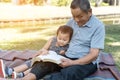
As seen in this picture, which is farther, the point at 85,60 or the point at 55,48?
the point at 55,48

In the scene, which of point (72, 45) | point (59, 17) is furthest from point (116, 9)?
point (72, 45)

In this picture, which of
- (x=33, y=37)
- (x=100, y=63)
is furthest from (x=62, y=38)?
(x=33, y=37)

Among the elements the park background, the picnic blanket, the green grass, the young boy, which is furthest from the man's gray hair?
the park background

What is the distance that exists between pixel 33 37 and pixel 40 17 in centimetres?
81

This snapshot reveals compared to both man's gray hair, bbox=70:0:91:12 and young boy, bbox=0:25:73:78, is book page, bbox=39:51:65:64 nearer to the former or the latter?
young boy, bbox=0:25:73:78

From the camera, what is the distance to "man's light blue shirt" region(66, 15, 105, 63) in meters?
2.91

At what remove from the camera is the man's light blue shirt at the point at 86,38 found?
291 cm

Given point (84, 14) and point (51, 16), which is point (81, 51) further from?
point (51, 16)

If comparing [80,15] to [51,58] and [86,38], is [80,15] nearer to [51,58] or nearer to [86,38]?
[86,38]

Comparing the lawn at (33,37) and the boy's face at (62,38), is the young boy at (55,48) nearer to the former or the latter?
the boy's face at (62,38)

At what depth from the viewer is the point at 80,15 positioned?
9.22ft

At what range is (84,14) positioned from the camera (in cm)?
283

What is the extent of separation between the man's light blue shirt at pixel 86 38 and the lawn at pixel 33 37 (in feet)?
4.26

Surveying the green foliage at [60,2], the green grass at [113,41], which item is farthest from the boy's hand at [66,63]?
the green foliage at [60,2]
